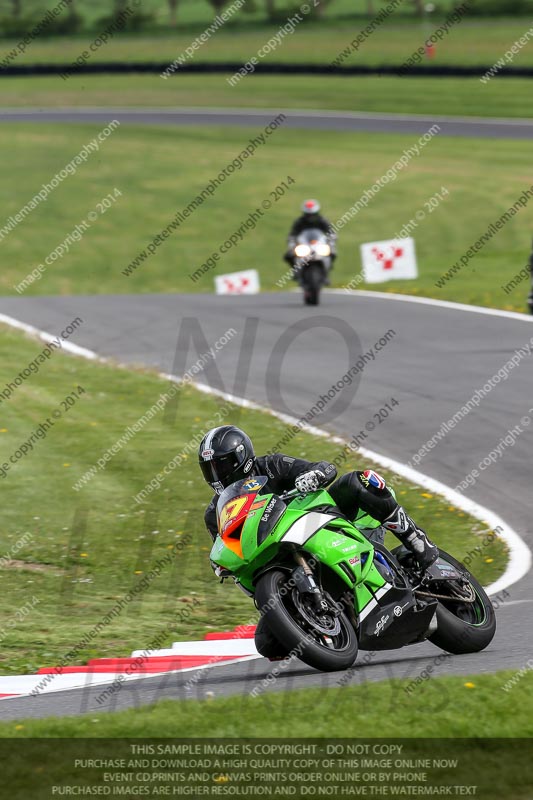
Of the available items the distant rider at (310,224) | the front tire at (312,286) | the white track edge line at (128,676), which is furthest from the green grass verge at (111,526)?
the distant rider at (310,224)

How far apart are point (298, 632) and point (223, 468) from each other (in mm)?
1239

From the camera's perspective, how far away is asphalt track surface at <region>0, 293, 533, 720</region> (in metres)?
7.41

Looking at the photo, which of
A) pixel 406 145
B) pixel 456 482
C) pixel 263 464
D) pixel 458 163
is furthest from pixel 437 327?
pixel 406 145

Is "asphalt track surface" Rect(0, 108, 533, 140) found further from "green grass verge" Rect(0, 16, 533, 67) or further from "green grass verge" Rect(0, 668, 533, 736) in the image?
"green grass verge" Rect(0, 668, 533, 736)

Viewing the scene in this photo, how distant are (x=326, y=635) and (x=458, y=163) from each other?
1284 inches

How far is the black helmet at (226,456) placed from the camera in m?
7.63

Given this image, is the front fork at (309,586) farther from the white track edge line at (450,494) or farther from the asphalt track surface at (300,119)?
the asphalt track surface at (300,119)

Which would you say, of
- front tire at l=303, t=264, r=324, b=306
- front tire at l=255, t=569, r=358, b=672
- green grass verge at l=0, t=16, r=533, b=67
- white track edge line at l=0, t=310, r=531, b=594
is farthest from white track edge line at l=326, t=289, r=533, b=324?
green grass verge at l=0, t=16, r=533, b=67

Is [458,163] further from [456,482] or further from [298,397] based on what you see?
[456,482]

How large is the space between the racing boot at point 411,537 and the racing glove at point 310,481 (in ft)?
1.61

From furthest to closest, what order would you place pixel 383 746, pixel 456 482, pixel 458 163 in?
pixel 458 163 < pixel 456 482 < pixel 383 746

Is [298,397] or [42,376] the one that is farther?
[42,376]

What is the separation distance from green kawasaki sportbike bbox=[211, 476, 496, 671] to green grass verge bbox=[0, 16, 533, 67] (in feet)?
151

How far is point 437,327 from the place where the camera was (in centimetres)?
1958
